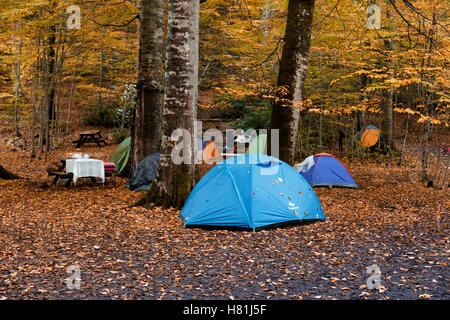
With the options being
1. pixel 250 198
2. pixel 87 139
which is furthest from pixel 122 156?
pixel 250 198

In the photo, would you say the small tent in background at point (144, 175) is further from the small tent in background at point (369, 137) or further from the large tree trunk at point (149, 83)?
the small tent in background at point (369, 137)

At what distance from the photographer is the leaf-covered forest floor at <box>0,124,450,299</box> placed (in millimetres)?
4340

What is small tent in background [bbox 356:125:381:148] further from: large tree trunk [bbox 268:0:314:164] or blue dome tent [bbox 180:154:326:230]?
blue dome tent [bbox 180:154:326:230]

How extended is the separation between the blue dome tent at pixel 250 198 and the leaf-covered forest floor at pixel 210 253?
244 mm

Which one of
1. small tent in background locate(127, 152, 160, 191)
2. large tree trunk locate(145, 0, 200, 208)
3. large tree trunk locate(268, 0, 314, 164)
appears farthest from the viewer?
small tent in background locate(127, 152, 160, 191)

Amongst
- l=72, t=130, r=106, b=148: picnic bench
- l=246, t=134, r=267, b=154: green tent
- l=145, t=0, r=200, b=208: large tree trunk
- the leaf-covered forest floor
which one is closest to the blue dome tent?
the leaf-covered forest floor

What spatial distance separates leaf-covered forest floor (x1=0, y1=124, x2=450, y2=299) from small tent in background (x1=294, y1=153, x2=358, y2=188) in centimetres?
208

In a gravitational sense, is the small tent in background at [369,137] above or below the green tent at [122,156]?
above

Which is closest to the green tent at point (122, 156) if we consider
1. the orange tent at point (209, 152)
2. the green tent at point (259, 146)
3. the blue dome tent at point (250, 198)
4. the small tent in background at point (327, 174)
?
the orange tent at point (209, 152)

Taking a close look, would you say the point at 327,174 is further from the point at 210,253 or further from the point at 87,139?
the point at 87,139

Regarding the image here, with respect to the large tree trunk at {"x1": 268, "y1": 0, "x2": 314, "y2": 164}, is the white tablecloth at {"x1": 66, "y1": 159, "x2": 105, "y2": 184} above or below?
below

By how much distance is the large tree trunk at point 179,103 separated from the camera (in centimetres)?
757
